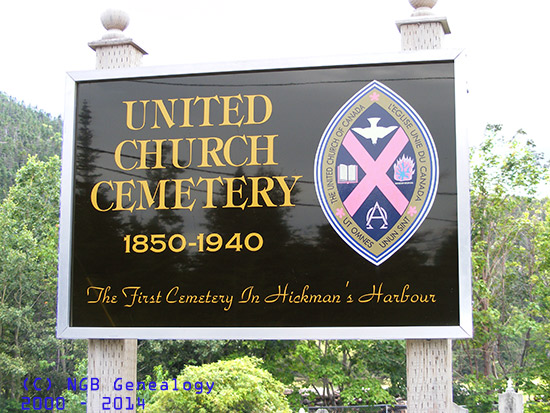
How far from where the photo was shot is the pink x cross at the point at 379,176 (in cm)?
343

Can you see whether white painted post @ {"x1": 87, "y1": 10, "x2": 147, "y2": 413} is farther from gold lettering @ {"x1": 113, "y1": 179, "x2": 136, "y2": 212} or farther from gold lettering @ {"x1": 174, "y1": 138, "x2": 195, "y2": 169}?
gold lettering @ {"x1": 174, "y1": 138, "x2": 195, "y2": 169}

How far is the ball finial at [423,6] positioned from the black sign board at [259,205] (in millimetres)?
353

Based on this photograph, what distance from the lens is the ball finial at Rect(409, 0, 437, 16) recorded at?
3.62m

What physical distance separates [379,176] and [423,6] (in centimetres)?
115

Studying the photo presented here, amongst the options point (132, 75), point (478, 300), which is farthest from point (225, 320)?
point (478, 300)

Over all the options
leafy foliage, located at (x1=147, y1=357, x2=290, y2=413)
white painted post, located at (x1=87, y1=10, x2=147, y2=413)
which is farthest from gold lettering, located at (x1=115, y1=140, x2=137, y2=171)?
leafy foliage, located at (x1=147, y1=357, x2=290, y2=413)

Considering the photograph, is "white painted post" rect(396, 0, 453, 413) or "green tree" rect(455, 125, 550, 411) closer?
"white painted post" rect(396, 0, 453, 413)

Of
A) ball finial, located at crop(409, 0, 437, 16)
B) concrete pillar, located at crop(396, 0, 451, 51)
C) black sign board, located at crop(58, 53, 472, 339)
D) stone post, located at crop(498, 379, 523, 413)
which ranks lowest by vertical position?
stone post, located at crop(498, 379, 523, 413)

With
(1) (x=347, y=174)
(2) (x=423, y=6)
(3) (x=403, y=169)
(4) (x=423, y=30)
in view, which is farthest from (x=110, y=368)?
(2) (x=423, y=6)

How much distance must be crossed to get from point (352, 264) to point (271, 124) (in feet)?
3.27

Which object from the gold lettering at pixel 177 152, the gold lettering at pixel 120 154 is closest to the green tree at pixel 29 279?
the gold lettering at pixel 120 154

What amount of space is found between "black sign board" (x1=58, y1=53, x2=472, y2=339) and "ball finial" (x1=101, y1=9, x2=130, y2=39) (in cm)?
32

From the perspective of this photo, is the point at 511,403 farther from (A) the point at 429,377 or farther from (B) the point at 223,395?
(A) the point at 429,377

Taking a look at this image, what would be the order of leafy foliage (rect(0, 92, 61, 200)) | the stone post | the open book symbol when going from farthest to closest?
leafy foliage (rect(0, 92, 61, 200)), the stone post, the open book symbol
